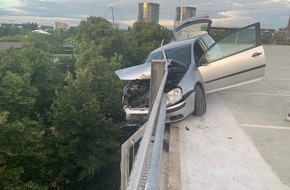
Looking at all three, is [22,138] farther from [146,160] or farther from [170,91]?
[146,160]

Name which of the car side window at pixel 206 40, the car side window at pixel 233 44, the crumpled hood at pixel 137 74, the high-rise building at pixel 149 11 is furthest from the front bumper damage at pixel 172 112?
the high-rise building at pixel 149 11

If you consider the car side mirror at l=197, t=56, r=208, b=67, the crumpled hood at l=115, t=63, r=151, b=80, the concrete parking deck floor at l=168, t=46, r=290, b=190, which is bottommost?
the concrete parking deck floor at l=168, t=46, r=290, b=190

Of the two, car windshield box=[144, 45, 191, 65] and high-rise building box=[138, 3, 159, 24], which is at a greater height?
high-rise building box=[138, 3, 159, 24]

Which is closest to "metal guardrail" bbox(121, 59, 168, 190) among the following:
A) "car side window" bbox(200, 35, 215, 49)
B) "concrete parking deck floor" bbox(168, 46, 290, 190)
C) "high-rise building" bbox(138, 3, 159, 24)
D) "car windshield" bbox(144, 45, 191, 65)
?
"concrete parking deck floor" bbox(168, 46, 290, 190)

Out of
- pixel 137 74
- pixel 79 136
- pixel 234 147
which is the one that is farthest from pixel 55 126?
pixel 234 147

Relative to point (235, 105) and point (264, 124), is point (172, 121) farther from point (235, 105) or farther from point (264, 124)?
point (235, 105)

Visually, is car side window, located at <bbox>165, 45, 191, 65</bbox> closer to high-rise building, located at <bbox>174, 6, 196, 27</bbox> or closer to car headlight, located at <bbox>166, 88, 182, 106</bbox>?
car headlight, located at <bbox>166, 88, 182, 106</bbox>

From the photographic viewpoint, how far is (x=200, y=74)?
6668 mm

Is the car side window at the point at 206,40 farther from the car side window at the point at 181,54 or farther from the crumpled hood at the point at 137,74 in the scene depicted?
the crumpled hood at the point at 137,74

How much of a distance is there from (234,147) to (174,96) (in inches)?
59.1

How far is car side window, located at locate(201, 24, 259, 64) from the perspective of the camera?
6.39 m

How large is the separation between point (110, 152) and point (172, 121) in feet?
16.4

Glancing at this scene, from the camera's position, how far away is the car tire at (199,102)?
6.21 meters

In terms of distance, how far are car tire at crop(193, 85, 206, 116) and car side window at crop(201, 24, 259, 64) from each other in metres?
0.73
